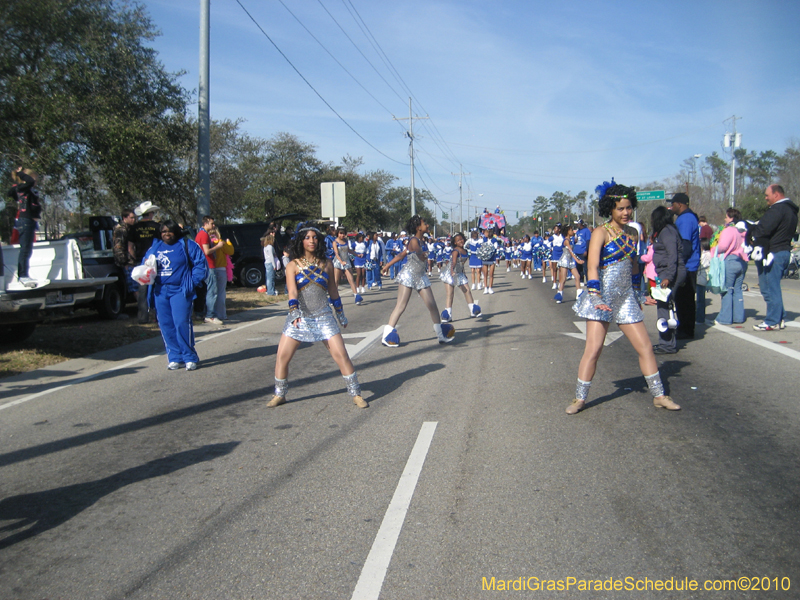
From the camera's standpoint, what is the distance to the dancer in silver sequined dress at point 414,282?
9336mm

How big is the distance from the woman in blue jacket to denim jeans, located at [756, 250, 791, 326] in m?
8.22

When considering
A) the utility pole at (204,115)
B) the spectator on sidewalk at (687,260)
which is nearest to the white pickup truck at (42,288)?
the utility pole at (204,115)

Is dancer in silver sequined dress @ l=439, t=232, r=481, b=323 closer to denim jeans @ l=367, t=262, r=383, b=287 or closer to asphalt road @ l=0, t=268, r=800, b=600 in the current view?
asphalt road @ l=0, t=268, r=800, b=600

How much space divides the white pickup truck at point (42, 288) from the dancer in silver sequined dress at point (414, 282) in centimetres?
461

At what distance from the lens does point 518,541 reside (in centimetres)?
337

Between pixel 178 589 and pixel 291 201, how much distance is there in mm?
45460

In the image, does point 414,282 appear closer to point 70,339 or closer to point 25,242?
point 25,242

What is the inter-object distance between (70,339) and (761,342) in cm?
1071

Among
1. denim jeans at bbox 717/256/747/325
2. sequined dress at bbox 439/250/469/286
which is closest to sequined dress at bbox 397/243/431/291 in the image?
sequined dress at bbox 439/250/469/286

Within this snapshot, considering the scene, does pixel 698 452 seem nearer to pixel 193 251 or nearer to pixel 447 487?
pixel 447 487

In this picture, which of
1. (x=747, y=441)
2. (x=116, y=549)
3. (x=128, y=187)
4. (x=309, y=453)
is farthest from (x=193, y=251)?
(x=128, y=187)

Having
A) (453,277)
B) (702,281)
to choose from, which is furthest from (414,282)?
(702,281)

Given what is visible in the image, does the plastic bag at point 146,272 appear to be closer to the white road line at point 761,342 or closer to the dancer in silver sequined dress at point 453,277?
the dancer in silver sequined dress at point 453,277

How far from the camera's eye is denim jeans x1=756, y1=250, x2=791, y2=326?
367 inches
